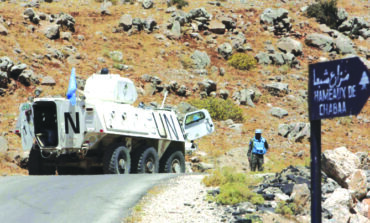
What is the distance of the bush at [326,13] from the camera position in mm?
51312

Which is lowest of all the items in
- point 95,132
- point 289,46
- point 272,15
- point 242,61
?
point 95,132

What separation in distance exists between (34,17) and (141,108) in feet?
65.9

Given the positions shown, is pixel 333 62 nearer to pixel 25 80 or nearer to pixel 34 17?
pixel 25 80

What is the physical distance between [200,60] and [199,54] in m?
0.62

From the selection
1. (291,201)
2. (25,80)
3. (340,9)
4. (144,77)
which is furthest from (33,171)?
(340,9)

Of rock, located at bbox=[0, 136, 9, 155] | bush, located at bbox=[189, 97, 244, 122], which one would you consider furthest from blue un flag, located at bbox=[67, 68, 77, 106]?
bush, located at bbox=[189, 97, 244, 122]

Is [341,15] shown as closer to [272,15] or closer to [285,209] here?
[272,15]

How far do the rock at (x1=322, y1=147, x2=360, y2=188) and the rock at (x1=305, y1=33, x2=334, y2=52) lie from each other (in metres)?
35.0

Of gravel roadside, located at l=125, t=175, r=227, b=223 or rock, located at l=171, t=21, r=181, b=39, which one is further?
rock, located at l=171, t=21, r=181, b=39

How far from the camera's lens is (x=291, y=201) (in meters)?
12.0

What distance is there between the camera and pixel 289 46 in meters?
46.2

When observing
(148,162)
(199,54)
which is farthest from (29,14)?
(148,162)

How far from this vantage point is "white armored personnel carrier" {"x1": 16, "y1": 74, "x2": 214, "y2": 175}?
59.1 feet

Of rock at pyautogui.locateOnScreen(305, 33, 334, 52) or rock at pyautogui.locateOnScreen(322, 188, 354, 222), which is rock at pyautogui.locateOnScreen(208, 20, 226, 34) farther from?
rock at pyautogui.locateOnScreen(322, 188, 354, 222)
